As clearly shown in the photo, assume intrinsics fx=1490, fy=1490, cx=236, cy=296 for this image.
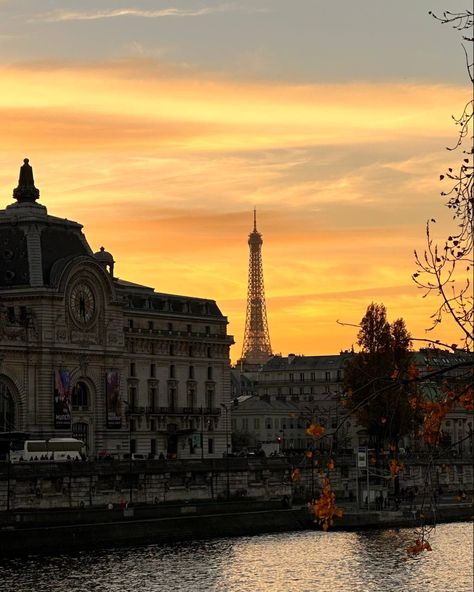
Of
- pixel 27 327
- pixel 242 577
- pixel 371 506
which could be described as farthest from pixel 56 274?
pixel 242 577

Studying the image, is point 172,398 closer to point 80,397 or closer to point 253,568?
point 80,397

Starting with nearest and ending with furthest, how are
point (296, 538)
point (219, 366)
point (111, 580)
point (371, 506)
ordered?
point (111, 580), point (296, 538), point (371, 506), point (219, 366)

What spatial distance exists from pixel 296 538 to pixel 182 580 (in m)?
27.9

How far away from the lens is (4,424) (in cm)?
12925

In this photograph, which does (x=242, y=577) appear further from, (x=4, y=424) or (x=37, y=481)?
(x=4, y=424)

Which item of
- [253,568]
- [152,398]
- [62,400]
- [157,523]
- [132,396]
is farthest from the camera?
[152,398]

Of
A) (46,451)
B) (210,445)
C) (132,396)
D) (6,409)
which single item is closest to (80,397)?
→ (6,409)

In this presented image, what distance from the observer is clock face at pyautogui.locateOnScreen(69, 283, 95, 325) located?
138750 mm

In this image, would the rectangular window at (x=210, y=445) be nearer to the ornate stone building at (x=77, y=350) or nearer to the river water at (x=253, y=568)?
the ornate stone building at (x=77, y=350)

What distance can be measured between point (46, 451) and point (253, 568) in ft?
119

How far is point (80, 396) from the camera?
5482 inches

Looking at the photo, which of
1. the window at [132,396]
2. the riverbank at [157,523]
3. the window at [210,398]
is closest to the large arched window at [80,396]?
the window at [132,396]

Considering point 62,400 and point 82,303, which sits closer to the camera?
point 62,400

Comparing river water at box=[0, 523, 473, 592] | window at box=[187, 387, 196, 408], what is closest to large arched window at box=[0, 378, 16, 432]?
river water at box=[0, 523, 473, 592]
